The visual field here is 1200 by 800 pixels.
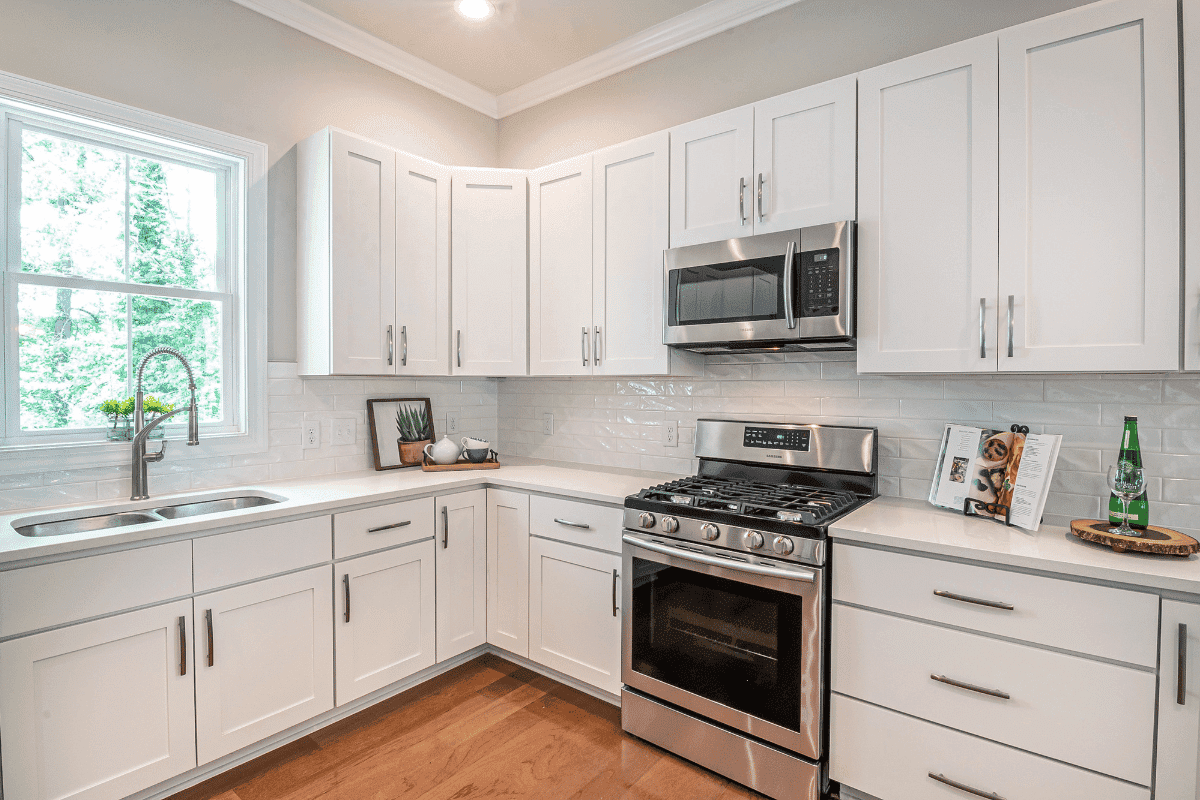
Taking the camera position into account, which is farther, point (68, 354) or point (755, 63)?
point (755, 63)

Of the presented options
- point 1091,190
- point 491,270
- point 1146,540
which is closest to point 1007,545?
point 1146,540

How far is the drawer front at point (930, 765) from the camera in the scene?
152 cm

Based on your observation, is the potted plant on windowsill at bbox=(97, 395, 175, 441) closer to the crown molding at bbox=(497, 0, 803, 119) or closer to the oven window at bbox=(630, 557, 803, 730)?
the oven window at bbox=(630, 557, 803, 730)

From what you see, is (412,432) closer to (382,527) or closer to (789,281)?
(382,527)

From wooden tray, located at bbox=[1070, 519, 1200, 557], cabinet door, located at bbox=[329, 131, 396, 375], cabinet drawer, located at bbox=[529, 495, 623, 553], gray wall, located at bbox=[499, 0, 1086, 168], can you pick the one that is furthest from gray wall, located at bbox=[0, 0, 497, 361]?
wooden tray, located at bbox=[1070, 519, 1200, 557]

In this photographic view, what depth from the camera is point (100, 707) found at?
1.72 m

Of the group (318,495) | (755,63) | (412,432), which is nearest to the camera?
(318,495)

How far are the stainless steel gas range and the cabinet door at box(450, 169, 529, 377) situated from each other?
1217 millimetres

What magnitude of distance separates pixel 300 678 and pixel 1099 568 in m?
2.47

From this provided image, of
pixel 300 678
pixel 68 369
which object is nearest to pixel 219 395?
pixel 68 369

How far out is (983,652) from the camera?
162 cm

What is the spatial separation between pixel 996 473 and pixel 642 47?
2459mm

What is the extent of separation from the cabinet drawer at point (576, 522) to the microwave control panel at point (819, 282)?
1050 millimetres

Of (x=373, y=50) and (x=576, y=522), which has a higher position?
(x=373, y=50)
